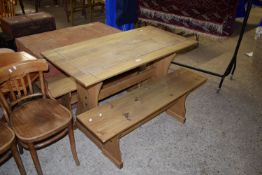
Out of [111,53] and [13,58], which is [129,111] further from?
[13,58]

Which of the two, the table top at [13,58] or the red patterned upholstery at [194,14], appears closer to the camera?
the table top at [13,58]

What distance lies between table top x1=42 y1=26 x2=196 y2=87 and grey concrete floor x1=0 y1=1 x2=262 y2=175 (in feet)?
2.37

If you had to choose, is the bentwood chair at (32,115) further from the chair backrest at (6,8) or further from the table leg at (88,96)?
the chair backrest at (6,8)

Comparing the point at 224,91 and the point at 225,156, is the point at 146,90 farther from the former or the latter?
the point at 224,91

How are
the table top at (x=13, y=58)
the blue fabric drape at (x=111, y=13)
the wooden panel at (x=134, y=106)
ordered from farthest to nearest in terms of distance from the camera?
the blue fabric drape at (x=111, y=13), the table top at (x=13, y=58), the wooden panel at (x=134, y=106)

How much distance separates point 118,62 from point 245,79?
7.01 ft

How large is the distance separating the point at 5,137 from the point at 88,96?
2.22ft

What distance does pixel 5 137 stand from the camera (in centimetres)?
147

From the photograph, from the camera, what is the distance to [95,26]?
2.99 metres

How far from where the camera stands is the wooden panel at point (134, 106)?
1658 mm

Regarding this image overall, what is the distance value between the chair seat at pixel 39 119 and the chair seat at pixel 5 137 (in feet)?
0.12

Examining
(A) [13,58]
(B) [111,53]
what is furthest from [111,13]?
(A) [13,58]

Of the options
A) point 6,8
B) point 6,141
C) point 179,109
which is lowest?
point 179,109

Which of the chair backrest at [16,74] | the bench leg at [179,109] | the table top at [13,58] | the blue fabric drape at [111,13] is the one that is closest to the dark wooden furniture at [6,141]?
the chair backrest at [16,74]
